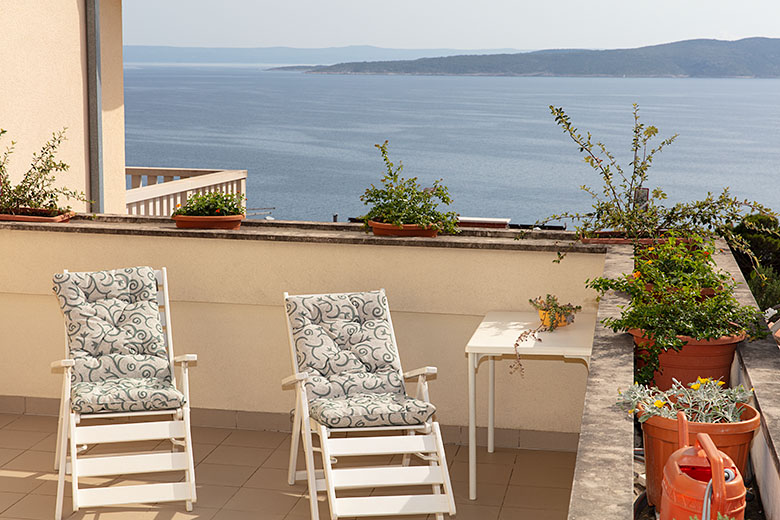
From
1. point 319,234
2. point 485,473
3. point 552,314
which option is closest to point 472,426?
point 485,473

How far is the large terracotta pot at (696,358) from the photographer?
254 centimetres

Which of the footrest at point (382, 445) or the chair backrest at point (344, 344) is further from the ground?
the chair backrest at point (344, 344)

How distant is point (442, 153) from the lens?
58219 mm

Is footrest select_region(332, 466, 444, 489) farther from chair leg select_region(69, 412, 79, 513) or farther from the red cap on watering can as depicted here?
the red cap on watering can

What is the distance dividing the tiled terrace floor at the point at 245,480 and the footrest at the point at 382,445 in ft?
1.38

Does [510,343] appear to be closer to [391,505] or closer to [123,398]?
[391,505]

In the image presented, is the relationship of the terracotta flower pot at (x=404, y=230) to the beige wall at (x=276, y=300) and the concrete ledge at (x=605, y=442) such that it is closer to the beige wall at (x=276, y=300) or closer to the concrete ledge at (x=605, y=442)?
the beige wall at (x=276, y=300)

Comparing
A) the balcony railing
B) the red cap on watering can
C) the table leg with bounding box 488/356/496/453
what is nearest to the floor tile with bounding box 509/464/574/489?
the table leg with bounding box 488/356/496/453

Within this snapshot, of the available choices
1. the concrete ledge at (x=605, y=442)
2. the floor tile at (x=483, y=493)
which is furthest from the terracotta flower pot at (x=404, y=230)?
the concrete ledge at (x=605, y=442)

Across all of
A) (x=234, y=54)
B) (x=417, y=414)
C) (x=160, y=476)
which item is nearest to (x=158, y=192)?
(x=160, y=476)

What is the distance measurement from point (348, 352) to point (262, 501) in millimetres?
779

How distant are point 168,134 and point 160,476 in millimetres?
64012

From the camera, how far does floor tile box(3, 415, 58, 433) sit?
4974mm

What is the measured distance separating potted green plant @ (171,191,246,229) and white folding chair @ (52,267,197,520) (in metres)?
0.48
